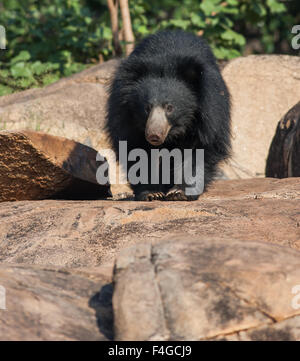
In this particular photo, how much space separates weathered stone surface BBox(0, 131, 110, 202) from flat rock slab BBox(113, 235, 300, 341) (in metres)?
1.94

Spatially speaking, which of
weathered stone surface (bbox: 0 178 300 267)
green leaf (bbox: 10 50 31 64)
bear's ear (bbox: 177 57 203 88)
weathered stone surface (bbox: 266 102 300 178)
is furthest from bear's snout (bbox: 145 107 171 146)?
green leaf (bbox: 10 50 31 64)

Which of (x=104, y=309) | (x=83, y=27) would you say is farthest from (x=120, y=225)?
(x=83, y=27)

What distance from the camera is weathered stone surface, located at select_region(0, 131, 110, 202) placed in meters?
3.96

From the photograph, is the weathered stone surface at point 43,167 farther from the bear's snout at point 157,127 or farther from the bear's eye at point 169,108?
the bear's eye at point 169,108

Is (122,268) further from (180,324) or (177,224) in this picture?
(177,224)

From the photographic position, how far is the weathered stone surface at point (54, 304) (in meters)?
2.05

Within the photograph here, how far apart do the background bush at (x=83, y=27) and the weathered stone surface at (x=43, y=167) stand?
150 inches

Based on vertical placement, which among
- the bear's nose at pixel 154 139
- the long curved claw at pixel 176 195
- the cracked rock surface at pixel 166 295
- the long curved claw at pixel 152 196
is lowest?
the long curved claw at pixel 152 196

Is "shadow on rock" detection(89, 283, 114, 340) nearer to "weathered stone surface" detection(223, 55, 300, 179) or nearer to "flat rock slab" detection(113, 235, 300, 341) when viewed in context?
"flat rock slab" detection(113, 235, 300, 341)

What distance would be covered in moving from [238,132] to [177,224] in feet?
12.0

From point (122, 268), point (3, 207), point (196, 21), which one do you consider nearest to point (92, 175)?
point (3, 207)

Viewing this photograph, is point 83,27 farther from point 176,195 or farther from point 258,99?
point 176,195

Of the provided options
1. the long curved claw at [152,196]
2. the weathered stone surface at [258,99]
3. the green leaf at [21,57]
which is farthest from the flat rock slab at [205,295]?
the green leaf at [21,57]

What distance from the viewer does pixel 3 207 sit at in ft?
13.1
